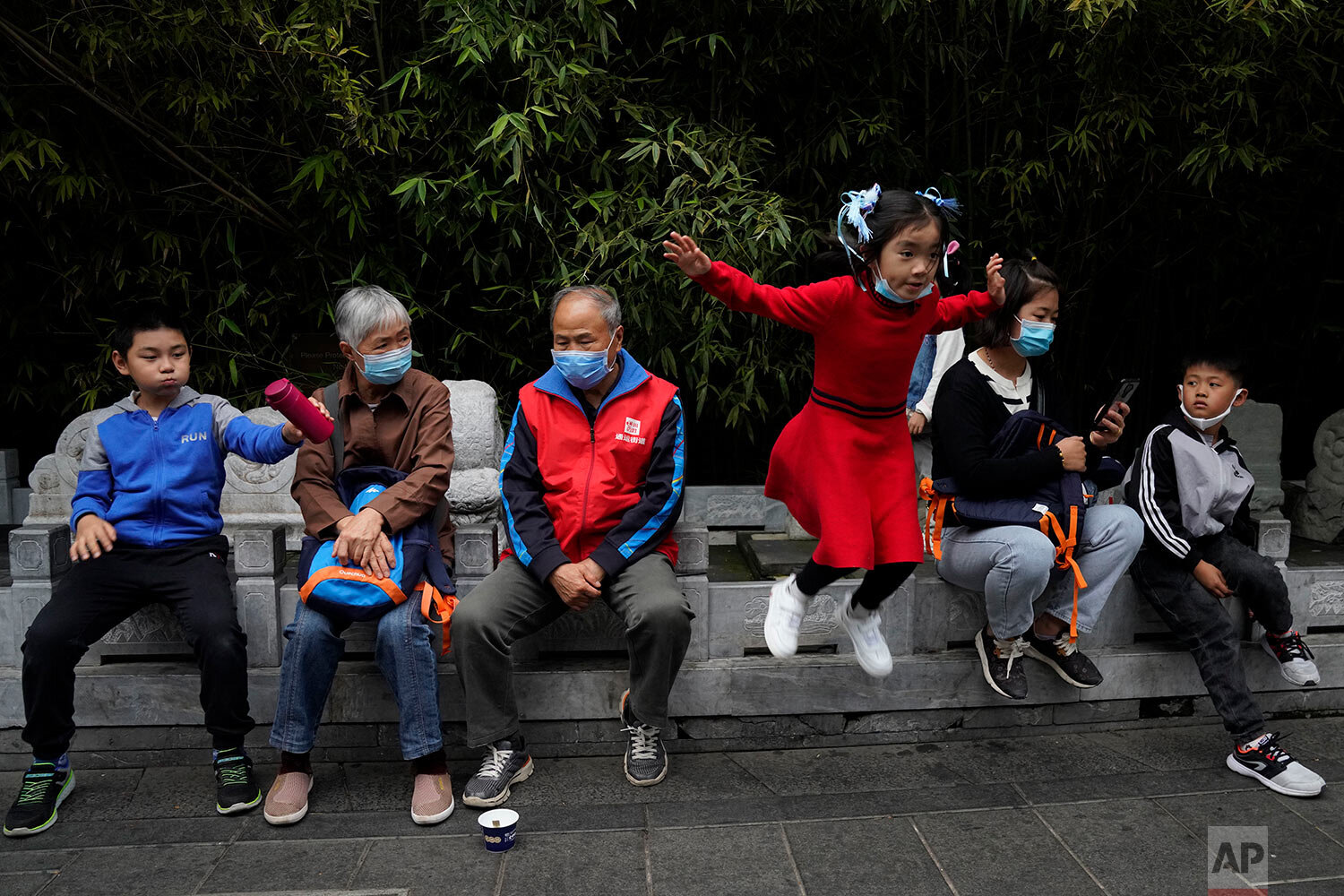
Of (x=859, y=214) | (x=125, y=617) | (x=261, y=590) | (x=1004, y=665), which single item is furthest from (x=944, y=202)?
(x=125, y=617)

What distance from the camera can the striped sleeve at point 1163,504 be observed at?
3.79m

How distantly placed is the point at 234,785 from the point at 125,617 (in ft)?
2.42

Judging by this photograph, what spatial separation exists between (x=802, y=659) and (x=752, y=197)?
2.01 m

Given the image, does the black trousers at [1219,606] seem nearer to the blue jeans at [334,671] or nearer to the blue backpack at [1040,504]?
the blue backpack at [1040,504]

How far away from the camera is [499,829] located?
3066 mm

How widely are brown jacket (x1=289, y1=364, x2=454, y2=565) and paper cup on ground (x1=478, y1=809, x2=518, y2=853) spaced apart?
973 mm

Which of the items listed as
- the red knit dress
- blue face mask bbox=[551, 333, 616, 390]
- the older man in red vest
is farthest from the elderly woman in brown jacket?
the red knit dress

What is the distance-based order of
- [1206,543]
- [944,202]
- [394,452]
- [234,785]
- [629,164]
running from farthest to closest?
[629,164]
[1206,543]
[394,452]
[234,785]
[944,202]

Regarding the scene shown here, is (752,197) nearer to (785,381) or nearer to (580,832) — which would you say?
(785,381)

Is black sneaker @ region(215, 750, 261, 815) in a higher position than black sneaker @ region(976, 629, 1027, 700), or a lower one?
lower

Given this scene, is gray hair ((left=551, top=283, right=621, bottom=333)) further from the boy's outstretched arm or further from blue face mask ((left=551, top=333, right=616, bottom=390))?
the boy's outstretched arm

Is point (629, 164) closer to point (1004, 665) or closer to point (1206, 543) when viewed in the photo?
point (1004, 665)

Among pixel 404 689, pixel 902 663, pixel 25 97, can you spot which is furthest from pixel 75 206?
pixel 902 663

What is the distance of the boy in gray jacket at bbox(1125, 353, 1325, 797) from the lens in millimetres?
3777
